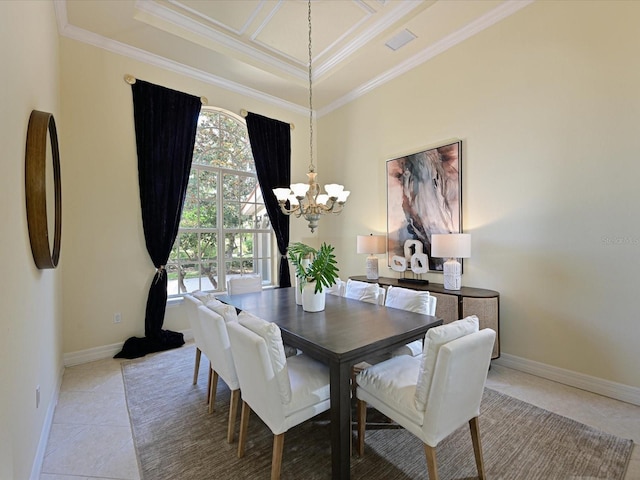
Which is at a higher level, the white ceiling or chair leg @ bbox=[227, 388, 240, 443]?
the white ceiling

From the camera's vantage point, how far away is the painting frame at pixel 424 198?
3537 mm

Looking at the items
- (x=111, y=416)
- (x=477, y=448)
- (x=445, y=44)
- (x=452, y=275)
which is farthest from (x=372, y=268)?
(x=111, y=416)

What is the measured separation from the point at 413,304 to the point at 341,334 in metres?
0.94

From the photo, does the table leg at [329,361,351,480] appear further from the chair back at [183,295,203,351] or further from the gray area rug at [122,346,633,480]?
the chair back at [183,295,203,351]

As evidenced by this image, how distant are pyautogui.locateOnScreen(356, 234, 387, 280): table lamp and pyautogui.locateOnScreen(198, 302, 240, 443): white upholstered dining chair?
2.50 meters

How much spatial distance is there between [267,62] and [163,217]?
8.41ft

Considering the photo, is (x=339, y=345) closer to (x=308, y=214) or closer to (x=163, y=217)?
(x=308, y=214)

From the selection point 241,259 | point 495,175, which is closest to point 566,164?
point 495,175

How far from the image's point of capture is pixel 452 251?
3.18 meters

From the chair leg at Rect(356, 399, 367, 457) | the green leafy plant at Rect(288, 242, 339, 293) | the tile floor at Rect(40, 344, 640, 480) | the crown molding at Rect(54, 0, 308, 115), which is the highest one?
the crown molding at Rect(54, 0, 308, 115)

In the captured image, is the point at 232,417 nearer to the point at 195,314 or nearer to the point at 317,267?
the point at 195,314

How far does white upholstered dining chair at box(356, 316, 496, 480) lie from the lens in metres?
1.41

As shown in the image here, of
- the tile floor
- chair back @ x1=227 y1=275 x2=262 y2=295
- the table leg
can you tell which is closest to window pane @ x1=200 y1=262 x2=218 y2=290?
chair back @ x1=227 y1=275 x2=262 y2=295

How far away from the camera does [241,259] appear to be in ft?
15.6
